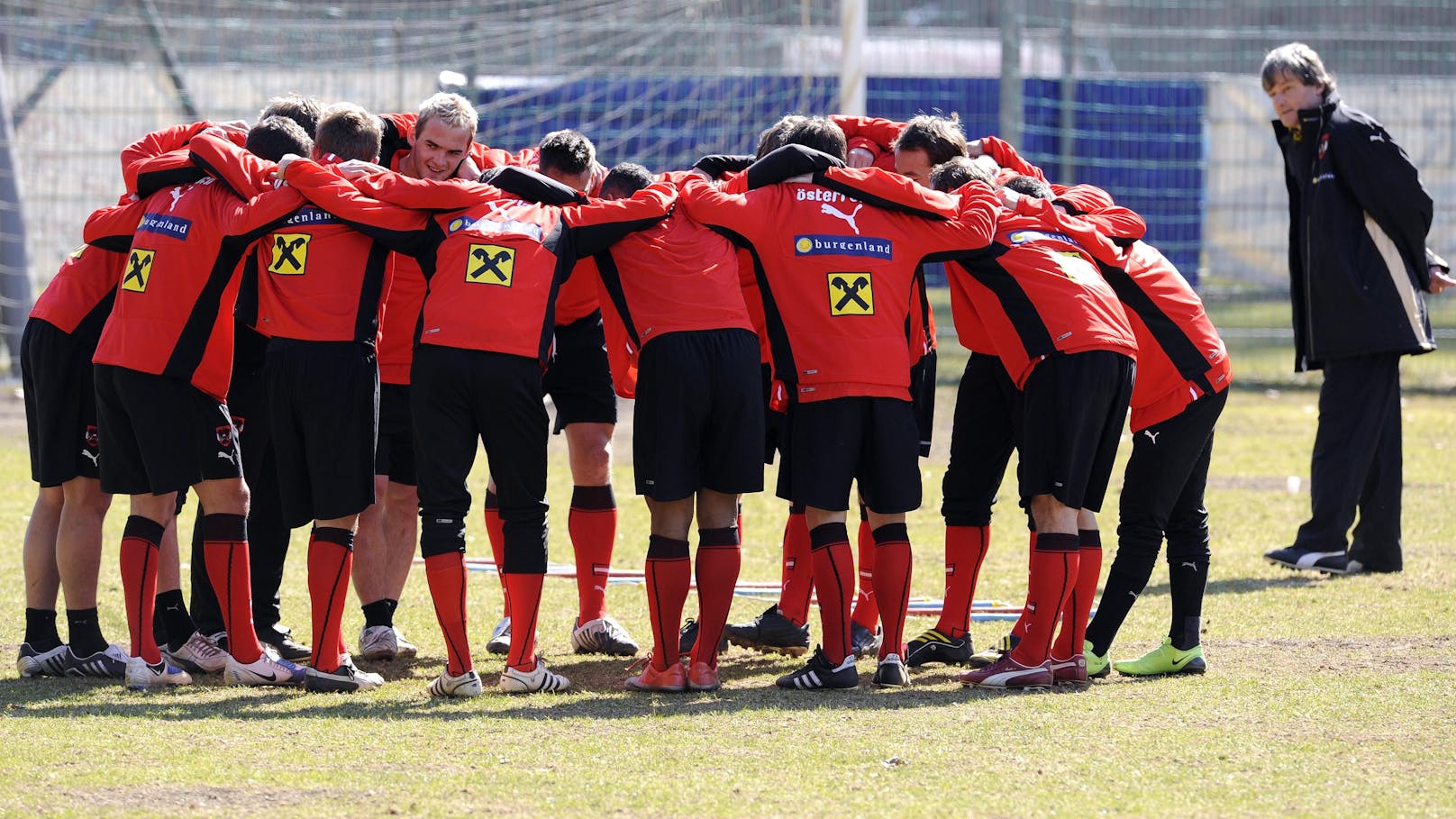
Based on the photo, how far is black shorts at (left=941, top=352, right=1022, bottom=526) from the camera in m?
6.74

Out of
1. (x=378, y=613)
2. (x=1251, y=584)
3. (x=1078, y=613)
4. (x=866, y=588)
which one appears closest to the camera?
(x=1078, y=613)

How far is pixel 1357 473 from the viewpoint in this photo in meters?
8.62

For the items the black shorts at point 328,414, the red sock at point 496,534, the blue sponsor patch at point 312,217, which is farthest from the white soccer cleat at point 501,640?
the blue sponsor patch at point 312,217

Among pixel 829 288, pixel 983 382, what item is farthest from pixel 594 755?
pixel 983 382

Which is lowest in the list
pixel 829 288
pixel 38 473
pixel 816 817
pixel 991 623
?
pixel 991 623

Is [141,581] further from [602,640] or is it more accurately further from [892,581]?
[892,581]

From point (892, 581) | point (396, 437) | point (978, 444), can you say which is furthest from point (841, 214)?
point (396, 437)

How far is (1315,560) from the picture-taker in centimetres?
854

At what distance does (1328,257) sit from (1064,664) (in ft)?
12.0

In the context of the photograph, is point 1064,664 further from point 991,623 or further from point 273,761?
point 273,761

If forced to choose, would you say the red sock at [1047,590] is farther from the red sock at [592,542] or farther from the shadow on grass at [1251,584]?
the shadow on grass at [1251,584]

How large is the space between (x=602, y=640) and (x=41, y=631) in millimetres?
2119

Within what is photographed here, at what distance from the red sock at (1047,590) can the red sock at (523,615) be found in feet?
5.66

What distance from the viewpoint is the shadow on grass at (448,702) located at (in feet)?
18.4
